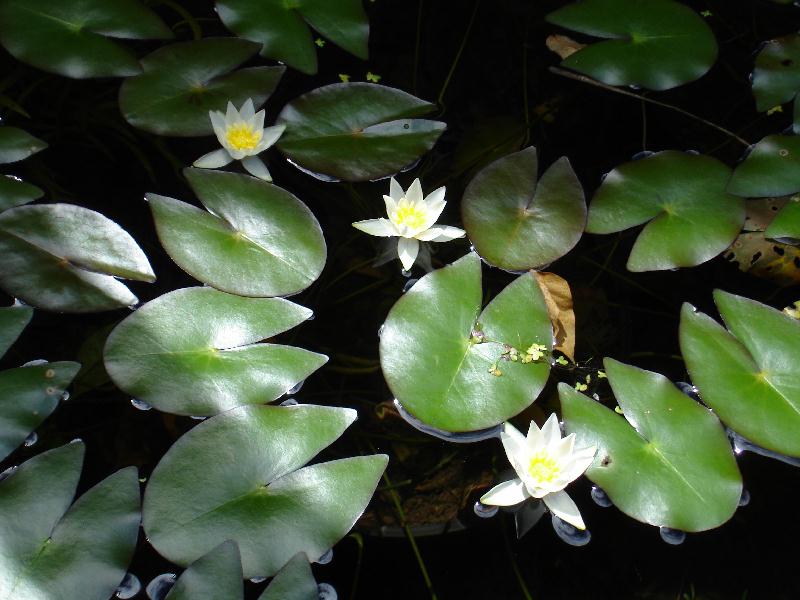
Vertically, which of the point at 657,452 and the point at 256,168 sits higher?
the point at 256,168

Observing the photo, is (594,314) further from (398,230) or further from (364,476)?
(364,476)

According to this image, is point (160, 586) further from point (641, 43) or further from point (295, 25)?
point (641, 43)

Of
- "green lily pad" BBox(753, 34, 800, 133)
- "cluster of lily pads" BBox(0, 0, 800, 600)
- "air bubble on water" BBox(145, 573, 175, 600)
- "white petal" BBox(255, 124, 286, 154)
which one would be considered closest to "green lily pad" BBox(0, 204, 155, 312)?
"cluster of lily pads" BBox(0, 0, 800, 600)

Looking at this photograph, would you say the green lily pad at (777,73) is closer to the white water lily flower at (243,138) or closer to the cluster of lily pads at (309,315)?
the cluster of lily pads at (309,315)

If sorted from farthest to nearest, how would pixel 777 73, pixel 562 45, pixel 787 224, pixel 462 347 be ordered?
pixel 562 45
pixel 777 73
pixel 787 224
pixel 462 347

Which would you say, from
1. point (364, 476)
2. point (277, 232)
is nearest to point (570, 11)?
point (277, 232)

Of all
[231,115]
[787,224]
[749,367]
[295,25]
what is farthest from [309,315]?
[787,224]
